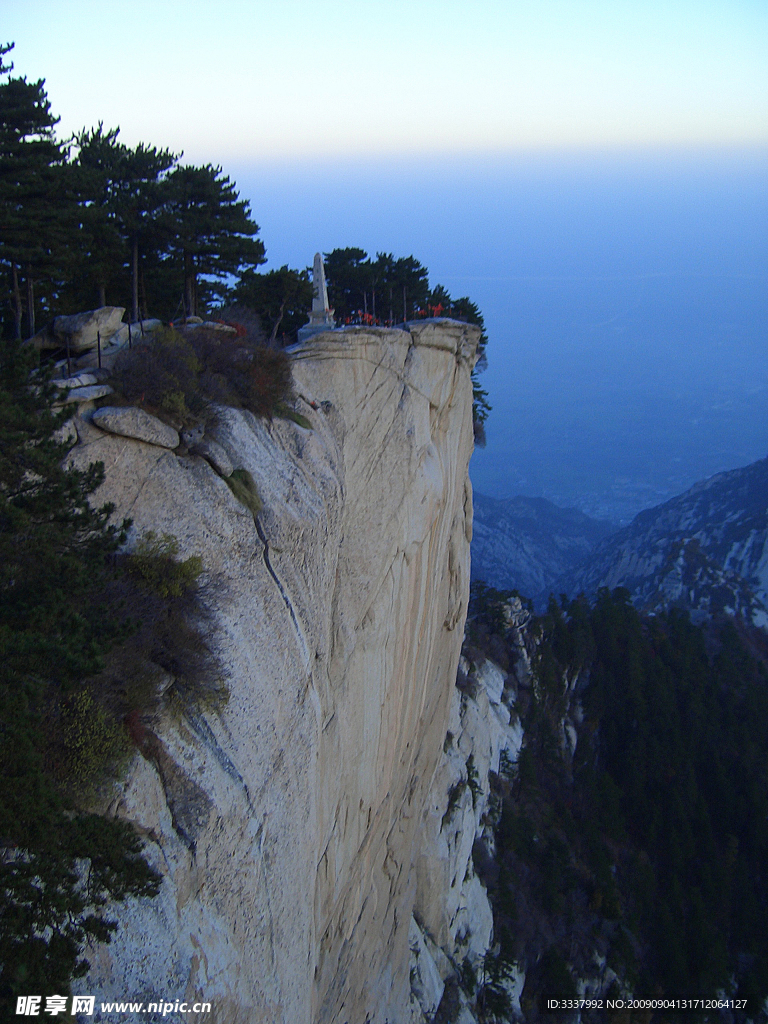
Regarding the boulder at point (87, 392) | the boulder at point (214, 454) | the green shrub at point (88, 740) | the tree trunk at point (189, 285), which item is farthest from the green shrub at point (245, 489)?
the tree trunk at point (189, 285)

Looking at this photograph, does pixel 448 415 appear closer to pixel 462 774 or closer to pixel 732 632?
pixel 462 774

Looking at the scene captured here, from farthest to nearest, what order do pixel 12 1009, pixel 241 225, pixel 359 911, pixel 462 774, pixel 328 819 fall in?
1. pixel 462 774
2. pixel 241 225
3. pixel 359 911
4. pixel 328 819
5. pixel 12 1009

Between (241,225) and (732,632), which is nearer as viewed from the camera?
(241,225)

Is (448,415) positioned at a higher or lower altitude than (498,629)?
higher

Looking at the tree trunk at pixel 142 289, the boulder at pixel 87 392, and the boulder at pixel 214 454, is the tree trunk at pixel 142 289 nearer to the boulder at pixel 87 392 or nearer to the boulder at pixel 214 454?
the boulder at pixel 87 392

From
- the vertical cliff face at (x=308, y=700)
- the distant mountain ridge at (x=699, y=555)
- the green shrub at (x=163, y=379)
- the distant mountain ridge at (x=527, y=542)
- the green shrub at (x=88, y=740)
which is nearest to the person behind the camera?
→ the green shrub at (x=88, y=740)

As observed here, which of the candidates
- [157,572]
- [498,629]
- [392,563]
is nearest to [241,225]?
[392,563]

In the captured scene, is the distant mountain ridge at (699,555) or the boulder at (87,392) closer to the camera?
the boulder at (87,392)
